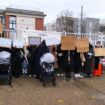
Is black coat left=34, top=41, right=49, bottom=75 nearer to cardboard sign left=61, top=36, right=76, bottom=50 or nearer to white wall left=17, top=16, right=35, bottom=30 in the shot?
cardboard sign left=61, top=36, right=76, bottom=50

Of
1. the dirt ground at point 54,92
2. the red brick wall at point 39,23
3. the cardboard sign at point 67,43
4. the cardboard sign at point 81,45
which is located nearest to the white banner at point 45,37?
the cardboard sign at point 67,43

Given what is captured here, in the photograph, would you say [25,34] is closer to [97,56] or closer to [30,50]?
[30,50]

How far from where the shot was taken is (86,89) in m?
12.6

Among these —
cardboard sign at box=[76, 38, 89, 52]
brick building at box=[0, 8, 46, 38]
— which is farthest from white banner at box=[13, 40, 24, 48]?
brick building at box=[0, 8, 46, 38]

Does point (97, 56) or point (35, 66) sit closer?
point (35, 66)

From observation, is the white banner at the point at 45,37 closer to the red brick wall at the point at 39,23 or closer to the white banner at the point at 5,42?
the white banner at the point at 5,42

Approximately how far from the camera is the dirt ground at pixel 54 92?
10401 millimetres

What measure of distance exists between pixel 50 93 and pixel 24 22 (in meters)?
49.0

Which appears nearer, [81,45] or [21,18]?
[81,45]

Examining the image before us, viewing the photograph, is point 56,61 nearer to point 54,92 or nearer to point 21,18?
point 54,92

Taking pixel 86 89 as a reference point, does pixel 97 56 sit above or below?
above

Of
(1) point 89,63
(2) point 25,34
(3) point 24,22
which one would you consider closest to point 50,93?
(1) point 89,63

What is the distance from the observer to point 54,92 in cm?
1171

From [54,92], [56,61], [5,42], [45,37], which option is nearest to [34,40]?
[45,37]
